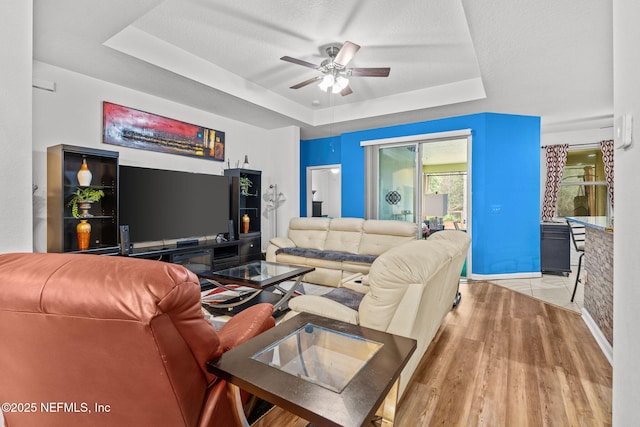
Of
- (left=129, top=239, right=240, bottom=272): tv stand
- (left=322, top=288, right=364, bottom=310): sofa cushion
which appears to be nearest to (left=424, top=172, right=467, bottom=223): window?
(left=322, top=288, right=364, bottom=310): sofa cushion

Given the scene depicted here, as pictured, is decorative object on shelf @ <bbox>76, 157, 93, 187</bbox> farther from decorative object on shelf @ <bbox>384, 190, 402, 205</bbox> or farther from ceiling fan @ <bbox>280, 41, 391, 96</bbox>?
decorative object on shelf @ <bbox>384, 190, 402, 205</bbox>

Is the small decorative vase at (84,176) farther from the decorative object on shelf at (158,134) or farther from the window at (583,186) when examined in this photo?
the window at (583,186)

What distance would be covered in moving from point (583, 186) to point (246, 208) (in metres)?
6.52

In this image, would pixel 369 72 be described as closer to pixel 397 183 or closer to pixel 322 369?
pixel 397 183

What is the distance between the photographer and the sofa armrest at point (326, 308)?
168 centimetres

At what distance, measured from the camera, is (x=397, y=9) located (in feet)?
8.93

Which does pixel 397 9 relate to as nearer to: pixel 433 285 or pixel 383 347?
pixel 433 285

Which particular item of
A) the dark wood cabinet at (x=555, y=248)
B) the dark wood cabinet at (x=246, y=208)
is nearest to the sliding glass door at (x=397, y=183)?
the dark wood cabinet at (x=555, y=248)

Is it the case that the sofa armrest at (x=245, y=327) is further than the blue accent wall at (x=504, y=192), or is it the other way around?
the blue accent wall at (x=504, y=192)

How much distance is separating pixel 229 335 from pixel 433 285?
1.12 m

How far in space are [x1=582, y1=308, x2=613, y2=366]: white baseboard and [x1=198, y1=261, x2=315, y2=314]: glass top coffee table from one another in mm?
2581

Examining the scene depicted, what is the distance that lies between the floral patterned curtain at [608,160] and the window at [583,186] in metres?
0.20

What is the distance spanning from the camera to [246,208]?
5.34 m

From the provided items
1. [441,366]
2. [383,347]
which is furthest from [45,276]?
[441,366]
